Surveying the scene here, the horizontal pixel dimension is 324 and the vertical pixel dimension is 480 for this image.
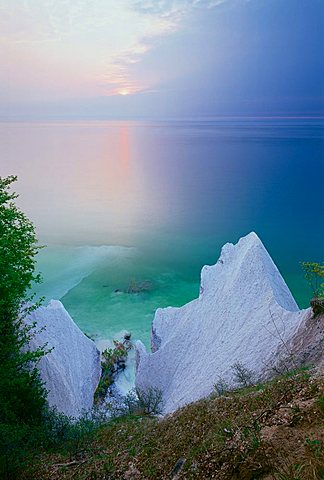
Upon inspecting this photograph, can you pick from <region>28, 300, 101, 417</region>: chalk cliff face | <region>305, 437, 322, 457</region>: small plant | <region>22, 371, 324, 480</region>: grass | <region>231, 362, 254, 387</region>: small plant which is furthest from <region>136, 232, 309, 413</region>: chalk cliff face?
<region>305, 437, 322, 457</region>: small plant

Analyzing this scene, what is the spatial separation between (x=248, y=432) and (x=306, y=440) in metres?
1.46

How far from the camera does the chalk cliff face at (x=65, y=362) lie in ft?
66.2

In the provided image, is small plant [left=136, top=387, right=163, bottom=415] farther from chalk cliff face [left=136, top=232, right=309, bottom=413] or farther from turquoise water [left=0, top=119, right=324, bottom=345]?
turquoise water [left=0, top=119, right=324, bottom=345]

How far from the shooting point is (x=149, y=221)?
72.1 meters

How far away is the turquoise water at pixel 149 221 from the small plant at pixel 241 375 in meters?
16.9

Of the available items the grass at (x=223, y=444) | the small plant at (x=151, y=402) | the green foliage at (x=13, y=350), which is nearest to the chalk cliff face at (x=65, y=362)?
the green foliage at (x=13, y=350)

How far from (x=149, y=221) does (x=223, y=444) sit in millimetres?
64667

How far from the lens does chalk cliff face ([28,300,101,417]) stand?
20164 millimetres

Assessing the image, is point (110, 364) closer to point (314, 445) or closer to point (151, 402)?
point (151, 402)

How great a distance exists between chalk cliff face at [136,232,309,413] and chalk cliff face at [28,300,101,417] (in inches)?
129

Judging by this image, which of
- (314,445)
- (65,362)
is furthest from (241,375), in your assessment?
(65,362)

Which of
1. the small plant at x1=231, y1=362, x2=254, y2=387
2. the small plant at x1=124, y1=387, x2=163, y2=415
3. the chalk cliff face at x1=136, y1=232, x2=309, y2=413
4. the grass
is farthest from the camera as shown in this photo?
the small plant at x1=124, y1=387, x2=163, y2=415

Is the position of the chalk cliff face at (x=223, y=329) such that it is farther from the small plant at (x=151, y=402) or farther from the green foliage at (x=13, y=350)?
the green foliage at (x=13, y=350)

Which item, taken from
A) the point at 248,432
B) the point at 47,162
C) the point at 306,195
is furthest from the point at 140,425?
the point at 47,162
